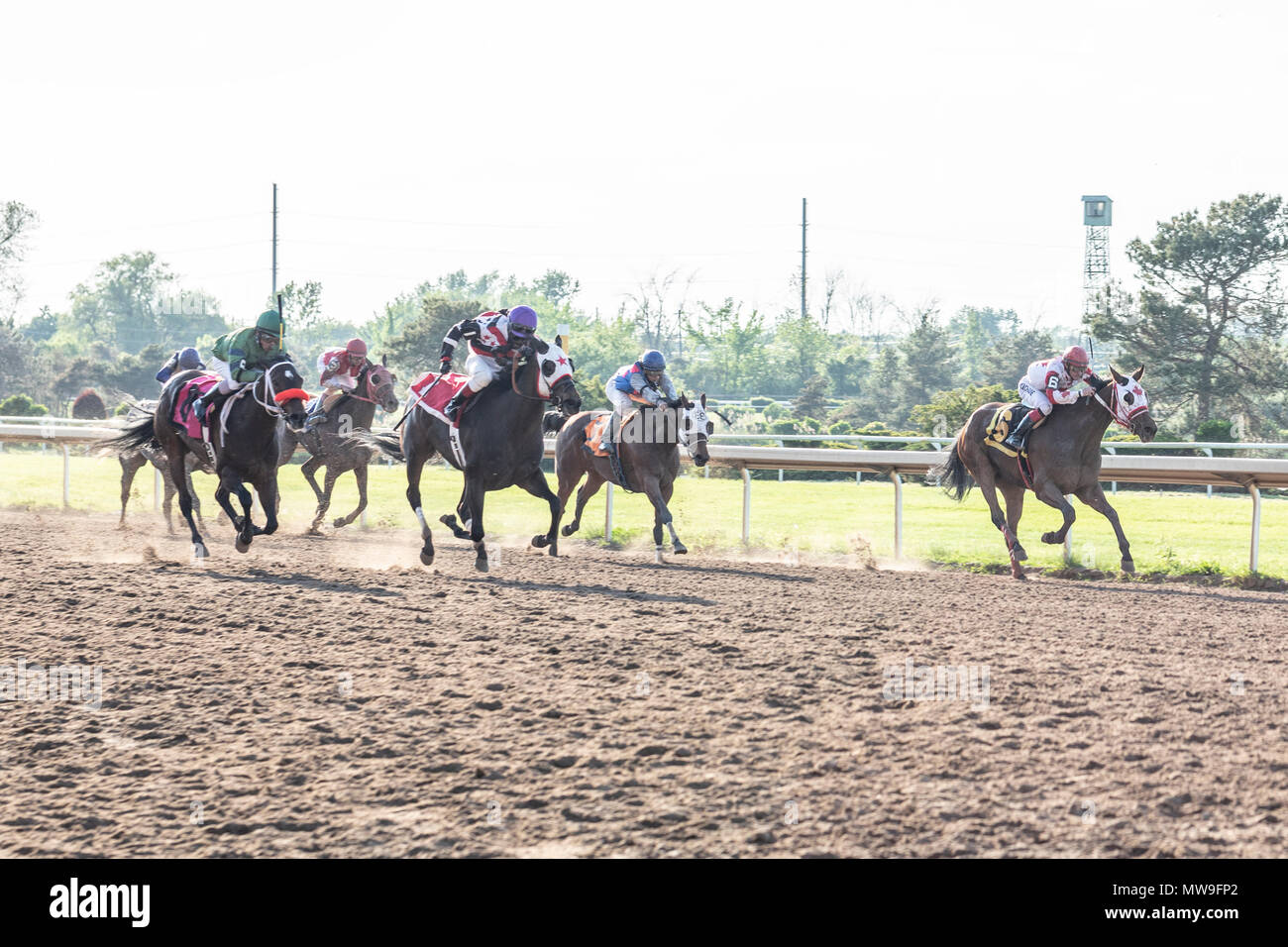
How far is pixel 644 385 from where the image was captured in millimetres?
11039

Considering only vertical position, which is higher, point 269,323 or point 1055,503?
point 269,323

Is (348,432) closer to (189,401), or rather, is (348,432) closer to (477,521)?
(189,401)

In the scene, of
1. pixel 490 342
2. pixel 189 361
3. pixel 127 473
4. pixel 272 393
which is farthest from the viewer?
pixel 127 473

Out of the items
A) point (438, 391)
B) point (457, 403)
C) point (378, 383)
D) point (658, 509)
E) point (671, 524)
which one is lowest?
point (671, 524)

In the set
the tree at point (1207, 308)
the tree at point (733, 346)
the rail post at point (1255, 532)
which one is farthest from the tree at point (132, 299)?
the rail post at point (1255, 532)

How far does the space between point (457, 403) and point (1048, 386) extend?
4.68 metres

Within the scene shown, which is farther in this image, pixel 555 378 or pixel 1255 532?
pixel 1255 532

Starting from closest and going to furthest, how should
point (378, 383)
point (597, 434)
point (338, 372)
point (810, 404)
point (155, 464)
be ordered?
point (597, 434), point (378, 383), point (338, 372), point (155, 464), point (810, 404)

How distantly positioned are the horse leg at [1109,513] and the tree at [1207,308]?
79.8ft

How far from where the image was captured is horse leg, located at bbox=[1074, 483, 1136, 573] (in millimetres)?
10008

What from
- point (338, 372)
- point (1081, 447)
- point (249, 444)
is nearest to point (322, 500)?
point (338, 372)

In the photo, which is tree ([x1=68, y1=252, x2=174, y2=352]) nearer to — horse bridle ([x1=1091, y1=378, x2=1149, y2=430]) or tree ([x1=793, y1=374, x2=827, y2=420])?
tree ([x1=793, y1=374, x2=827, y2=420])

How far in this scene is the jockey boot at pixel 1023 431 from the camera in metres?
10.5
